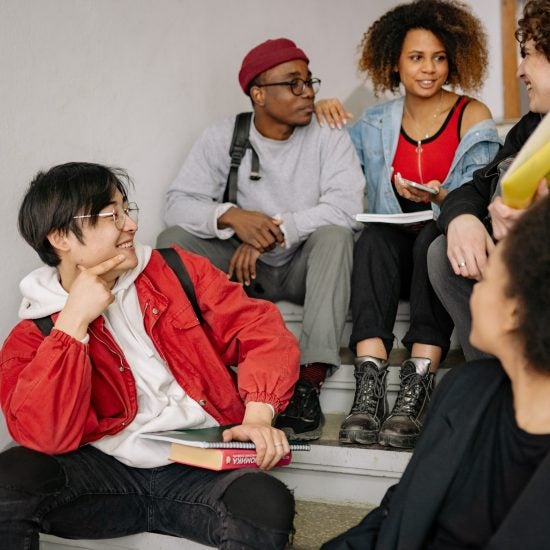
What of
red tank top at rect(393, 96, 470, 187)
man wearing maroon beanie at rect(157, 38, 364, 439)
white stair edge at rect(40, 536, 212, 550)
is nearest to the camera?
white stair edge at rect(40, 536, 212, 550)

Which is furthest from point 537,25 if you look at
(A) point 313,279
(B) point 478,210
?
(A) point 313,279

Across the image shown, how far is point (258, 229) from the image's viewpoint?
249 centimetres

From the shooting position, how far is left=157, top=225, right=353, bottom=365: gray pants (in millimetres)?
2234

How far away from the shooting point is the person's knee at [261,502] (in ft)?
4.66

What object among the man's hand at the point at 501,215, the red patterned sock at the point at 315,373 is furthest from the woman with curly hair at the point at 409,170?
the man's hand at the point at 501,215

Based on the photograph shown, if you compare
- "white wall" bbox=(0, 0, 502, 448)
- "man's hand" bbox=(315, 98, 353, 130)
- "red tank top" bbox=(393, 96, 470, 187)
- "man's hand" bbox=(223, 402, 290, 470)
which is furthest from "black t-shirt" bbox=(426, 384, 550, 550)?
"man's hand" bbox=(315, 98, 353, 130)

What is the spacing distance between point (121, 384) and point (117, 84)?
3.84ft

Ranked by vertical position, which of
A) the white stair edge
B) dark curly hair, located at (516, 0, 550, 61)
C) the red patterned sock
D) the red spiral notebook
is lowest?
the white stair edge

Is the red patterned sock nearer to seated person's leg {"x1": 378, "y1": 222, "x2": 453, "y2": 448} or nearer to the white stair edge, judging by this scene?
seated person's leg {"x1": 378, "y1": 222, "x2": 453, "y2": 448}

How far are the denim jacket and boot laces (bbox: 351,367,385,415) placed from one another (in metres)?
0.70

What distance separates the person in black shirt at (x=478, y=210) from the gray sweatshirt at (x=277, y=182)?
Result: 61cm

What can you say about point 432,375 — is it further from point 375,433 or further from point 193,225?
point 193,225

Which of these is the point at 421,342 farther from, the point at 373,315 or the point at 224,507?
the point at 224,507

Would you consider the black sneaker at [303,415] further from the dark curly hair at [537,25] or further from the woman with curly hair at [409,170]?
the dark curly hair at [537,25]
